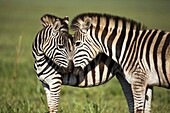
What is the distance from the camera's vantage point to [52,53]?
810 centimetres

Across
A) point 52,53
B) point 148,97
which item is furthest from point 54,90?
point 148,97

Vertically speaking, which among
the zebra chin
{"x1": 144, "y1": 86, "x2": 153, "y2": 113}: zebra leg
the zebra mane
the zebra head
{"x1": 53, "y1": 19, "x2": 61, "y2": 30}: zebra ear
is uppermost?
the zebra mane

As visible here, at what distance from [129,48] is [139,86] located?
76 centimetres

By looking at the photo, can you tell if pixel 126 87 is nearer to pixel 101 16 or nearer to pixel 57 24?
pixel 101 16

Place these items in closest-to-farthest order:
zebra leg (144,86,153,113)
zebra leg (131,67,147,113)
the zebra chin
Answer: zebra leg (131,67,147,113), zebra leg (144,86,153,113), the zebra chin

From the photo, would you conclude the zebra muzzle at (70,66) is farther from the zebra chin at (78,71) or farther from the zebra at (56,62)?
the zebra chin at (78,71)

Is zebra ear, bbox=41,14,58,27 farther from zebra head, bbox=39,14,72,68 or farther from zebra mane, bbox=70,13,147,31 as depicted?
zebra mane, bbox=70,13,147,31

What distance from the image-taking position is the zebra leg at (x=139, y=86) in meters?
7.62

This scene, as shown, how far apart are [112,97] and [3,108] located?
13.4 ft

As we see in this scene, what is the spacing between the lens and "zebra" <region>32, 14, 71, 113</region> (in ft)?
26.6

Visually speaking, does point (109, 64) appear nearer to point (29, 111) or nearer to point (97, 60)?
point (97, 60)

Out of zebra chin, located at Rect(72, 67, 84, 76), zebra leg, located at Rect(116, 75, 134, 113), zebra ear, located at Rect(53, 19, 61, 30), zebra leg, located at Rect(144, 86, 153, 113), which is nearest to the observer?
zebra ear, located at Rect(53, 19, 61, 30)

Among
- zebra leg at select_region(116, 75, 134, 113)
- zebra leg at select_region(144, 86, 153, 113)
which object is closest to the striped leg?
zebra leg at select_region(116, 75, 134, 113)

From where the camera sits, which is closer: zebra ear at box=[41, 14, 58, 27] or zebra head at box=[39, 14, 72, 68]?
zebra head at box=[39, 14, 72, 68]
